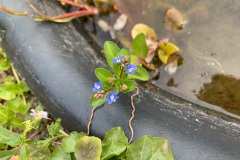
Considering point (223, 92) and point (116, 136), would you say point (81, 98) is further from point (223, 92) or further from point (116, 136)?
point (223, 92)

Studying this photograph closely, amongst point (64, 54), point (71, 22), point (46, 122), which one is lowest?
point (46, 122)

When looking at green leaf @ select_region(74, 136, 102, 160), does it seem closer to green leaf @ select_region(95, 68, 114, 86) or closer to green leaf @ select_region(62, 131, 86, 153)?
green leaf @ select_region(62, 131, 86, 153)

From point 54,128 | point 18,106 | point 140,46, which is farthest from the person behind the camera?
point 18,106

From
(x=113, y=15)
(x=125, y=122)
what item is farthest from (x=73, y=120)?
(x=113, y=15)

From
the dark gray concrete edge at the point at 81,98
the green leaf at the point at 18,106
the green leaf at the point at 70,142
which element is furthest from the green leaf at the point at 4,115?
the green leaf at the point at 70,142

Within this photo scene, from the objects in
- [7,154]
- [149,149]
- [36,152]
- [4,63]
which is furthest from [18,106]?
[149,149]

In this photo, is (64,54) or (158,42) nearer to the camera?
(64,54)

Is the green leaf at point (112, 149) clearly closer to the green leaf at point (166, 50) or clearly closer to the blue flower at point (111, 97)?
the blue flower at point (111, 97)

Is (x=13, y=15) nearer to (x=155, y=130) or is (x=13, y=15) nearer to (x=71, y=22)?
(x=71, y=22)
